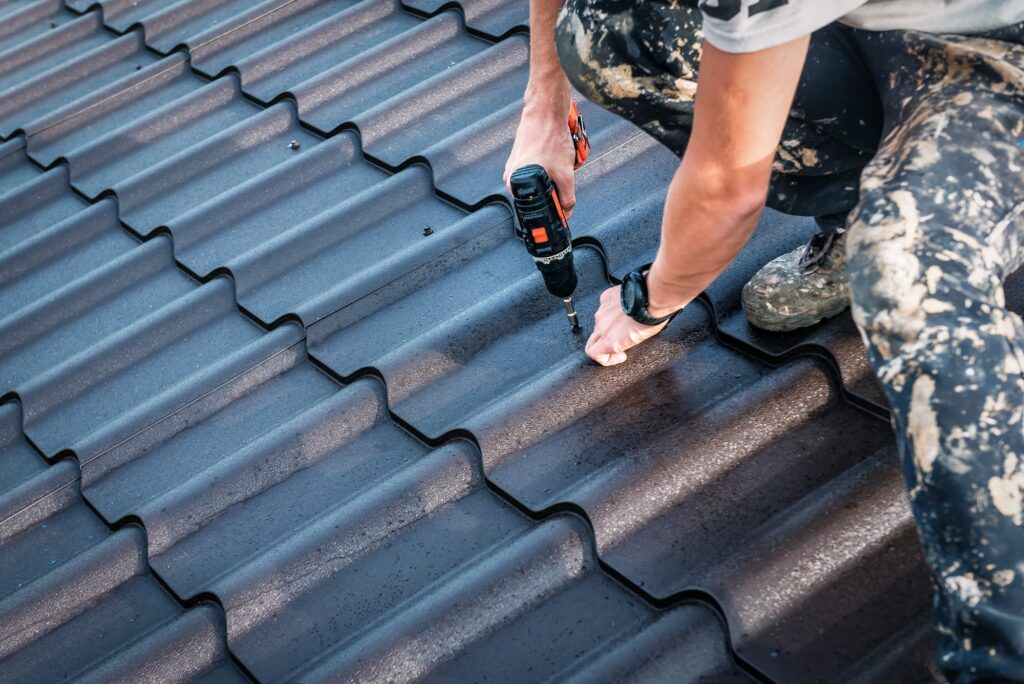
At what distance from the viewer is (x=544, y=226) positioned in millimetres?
1852

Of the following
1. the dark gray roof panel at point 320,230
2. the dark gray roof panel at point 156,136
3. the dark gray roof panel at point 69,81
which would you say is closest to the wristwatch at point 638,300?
the dark gray roof panel at point 320,230

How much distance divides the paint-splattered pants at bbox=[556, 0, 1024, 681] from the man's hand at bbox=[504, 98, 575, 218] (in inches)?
21.4

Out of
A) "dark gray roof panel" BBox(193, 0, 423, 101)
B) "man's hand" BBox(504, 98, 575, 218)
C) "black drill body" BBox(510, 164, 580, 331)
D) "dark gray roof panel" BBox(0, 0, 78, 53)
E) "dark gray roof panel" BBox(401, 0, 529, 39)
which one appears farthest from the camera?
"dark gray roof panel" BBox(0, 0, 78, 53)

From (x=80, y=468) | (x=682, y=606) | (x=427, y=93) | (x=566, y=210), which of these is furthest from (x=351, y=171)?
(x=682, y=606)

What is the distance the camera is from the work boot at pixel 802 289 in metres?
1.79

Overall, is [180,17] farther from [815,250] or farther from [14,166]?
[815,250]

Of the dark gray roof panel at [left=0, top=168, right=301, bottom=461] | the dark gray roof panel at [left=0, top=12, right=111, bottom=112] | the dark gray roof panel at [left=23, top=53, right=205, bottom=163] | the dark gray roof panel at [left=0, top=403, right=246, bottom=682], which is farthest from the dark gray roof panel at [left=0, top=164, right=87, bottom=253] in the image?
the dark gray roof panel at [left=0, top=403, right=246, bottom=682]

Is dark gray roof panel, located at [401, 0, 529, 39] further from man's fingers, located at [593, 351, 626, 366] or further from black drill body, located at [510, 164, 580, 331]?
man's fingers, located at [593, 351, 626, 366]

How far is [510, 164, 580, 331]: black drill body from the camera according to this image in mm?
1833

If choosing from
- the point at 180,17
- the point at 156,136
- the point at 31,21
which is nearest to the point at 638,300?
the point at 156,136

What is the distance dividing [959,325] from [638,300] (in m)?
0.59

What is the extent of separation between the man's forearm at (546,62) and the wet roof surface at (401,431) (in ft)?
1.03

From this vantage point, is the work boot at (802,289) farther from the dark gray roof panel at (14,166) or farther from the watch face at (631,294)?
the dark gray roof panel at (14,166)

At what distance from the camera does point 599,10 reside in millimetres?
1763
